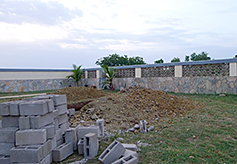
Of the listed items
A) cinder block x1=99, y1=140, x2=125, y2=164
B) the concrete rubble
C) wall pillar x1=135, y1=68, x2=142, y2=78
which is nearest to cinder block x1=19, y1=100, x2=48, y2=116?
the concrete rubble

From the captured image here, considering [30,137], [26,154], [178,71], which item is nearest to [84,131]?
[30,137]

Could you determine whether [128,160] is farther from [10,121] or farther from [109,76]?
[109,76]

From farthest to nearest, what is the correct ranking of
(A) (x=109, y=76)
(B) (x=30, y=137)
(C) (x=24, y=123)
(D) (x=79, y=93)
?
1. (A) (x=109, y=76)
2. (D) (x=79, y=93)
3. (C) (x=24, y=123)
4. (B) (x=30, y=137)

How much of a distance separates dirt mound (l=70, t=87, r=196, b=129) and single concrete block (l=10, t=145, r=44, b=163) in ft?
9.03

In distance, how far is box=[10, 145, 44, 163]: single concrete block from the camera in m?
3.43

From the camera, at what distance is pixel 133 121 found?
6426mm

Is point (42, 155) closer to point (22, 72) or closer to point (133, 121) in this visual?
point (133, 121)

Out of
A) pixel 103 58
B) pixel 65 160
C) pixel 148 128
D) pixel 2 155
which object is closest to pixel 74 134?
pixel 65 160

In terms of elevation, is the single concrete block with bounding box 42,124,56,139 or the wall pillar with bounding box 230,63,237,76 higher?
the wall pillar with bounding box 230,63,237,76

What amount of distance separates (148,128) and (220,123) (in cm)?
242

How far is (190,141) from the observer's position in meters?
4.70

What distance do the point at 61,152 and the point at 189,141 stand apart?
9.94 feet

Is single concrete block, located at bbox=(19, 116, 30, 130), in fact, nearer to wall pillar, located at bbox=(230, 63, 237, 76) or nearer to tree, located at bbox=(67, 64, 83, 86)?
wall pillar, located at bbox=(230, 63, 237, 76)

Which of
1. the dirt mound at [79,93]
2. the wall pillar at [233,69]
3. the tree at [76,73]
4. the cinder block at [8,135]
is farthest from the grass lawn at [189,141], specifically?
the tree at [76,73]
